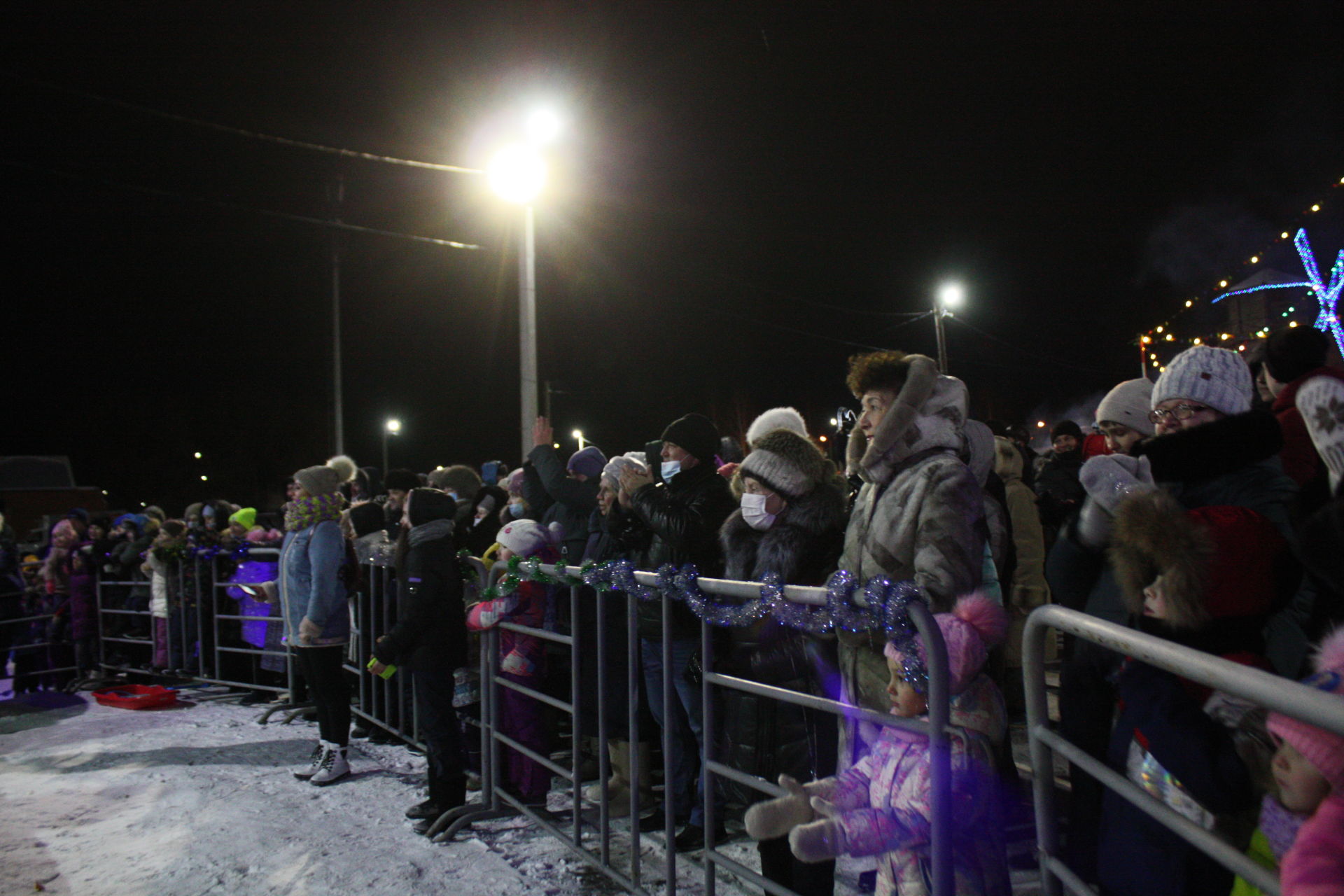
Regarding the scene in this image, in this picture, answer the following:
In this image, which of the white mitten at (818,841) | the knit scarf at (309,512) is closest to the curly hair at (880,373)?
the white mitten at (818,841)

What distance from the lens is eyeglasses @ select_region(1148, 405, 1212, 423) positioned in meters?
2.74

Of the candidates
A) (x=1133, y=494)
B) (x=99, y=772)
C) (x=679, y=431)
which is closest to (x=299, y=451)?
(x=99, y=772)

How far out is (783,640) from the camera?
316 cm

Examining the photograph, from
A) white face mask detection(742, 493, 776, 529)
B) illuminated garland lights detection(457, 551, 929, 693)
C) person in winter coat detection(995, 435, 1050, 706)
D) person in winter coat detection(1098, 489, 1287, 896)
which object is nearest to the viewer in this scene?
person in winter coat detection(1098, 489, 1287, 896)

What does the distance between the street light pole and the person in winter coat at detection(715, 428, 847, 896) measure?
21.5 feet

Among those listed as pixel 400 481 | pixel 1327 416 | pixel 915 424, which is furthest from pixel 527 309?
pixel 1327 416

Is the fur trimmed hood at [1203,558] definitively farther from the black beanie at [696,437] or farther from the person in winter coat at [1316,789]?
the black beanie at [696,437]

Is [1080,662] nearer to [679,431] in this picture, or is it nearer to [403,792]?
[679,431]

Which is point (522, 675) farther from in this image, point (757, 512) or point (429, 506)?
point (757, 512)

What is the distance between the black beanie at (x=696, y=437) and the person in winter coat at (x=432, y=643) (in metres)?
1.64

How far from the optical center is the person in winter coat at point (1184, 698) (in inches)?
71.7

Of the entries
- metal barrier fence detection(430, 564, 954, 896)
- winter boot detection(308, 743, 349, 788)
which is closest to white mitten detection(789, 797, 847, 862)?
metal barrier fence detection(430, 564, 954, 896)

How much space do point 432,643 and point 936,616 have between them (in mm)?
3359

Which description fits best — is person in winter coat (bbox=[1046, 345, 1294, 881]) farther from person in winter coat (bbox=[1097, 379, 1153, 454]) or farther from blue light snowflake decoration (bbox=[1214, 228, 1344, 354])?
blue light snowflake decoration (bbox=[1214, 228, 1344, 354])
